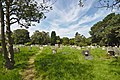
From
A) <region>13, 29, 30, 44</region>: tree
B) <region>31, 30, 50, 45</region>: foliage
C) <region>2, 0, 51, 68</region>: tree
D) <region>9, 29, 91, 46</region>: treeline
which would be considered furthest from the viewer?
<region>13, 29, 30, 44</region>: tree

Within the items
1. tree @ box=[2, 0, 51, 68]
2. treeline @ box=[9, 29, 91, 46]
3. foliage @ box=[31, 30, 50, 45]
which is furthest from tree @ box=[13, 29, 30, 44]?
tree @ box=[2, 0, 51, 68]

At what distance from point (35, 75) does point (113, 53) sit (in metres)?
14.2

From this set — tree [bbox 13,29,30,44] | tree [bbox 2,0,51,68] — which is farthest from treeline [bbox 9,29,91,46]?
tree [bbox 2,0,51,68]

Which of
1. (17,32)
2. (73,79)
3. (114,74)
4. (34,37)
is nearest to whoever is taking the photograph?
(73,79)

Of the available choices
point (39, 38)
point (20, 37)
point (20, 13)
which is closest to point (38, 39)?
point (39, 38)

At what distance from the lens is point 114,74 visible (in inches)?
621

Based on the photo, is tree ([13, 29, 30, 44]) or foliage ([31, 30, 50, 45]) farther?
tree ([13, 29, 30, 44])

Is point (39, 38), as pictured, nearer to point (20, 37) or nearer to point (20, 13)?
point (20, 37)

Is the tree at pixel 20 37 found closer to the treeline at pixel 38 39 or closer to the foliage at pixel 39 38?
the treeline at pixel 38 39

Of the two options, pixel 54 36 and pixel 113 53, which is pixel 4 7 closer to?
pixel 113 53

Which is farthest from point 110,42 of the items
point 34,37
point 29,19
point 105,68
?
point 105,68

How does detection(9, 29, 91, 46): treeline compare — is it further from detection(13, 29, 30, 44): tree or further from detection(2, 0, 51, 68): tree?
detection(2, 0, 51, 68): tree

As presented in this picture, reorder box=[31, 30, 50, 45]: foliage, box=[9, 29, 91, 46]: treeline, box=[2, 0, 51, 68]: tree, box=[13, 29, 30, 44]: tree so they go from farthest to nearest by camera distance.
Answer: box=[13, 29, 30, 44]: tree, box=[31, 30, 50, 45]: foliage, box=[9, 29, 91, 46]: treeline, box=[2, 0, 51, 68]: tree

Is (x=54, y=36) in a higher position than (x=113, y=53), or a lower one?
higher
